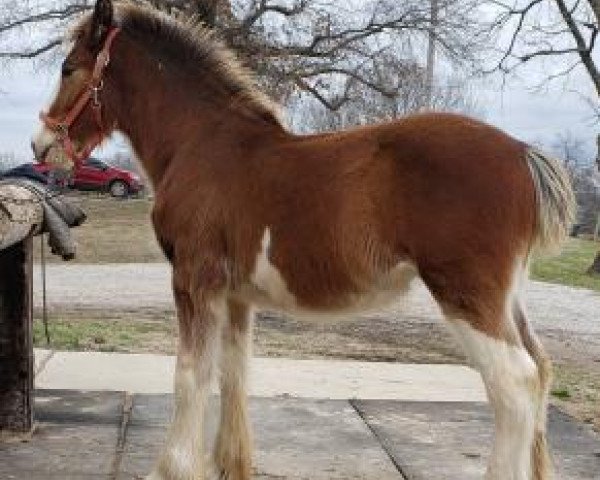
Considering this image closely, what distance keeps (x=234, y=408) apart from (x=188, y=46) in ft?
5.74

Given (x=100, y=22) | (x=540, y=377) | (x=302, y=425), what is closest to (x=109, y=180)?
(x=302, y=425)

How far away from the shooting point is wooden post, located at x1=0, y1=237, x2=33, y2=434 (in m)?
5.00

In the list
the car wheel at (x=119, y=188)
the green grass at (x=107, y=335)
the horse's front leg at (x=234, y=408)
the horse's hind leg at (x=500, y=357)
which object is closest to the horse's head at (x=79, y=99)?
the horse's front leg at (x=234, y=408)

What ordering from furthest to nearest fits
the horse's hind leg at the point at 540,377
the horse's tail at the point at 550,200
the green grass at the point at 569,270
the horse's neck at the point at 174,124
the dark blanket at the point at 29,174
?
the green grass at the point at 569,270 → the dark blanket at the point at 29,174 → the horse's neck at the point at 174,124 → the horse's hind leg at the point at 540,377 → the horse's tail at the point at 550,200

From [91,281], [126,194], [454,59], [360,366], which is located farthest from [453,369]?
[126,194]

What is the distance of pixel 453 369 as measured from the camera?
7.61 metres

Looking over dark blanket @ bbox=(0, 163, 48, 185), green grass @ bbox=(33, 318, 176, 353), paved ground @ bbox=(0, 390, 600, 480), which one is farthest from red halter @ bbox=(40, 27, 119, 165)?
green grass @ bbox=(33, 318, 176, 353)

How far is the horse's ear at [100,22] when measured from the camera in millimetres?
4242

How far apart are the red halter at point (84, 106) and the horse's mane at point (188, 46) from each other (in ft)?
0.41

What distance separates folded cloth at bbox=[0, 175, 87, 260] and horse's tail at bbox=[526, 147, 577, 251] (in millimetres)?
2491

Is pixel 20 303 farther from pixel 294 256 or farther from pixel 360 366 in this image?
pixel 360 366

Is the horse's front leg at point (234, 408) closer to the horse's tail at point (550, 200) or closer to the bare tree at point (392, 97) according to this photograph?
the horse's tail at point (550, 200)

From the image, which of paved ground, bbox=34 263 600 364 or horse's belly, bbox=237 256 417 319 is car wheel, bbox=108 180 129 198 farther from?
horse's belly, bbox=237 256 417 319

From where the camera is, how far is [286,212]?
150 inches
